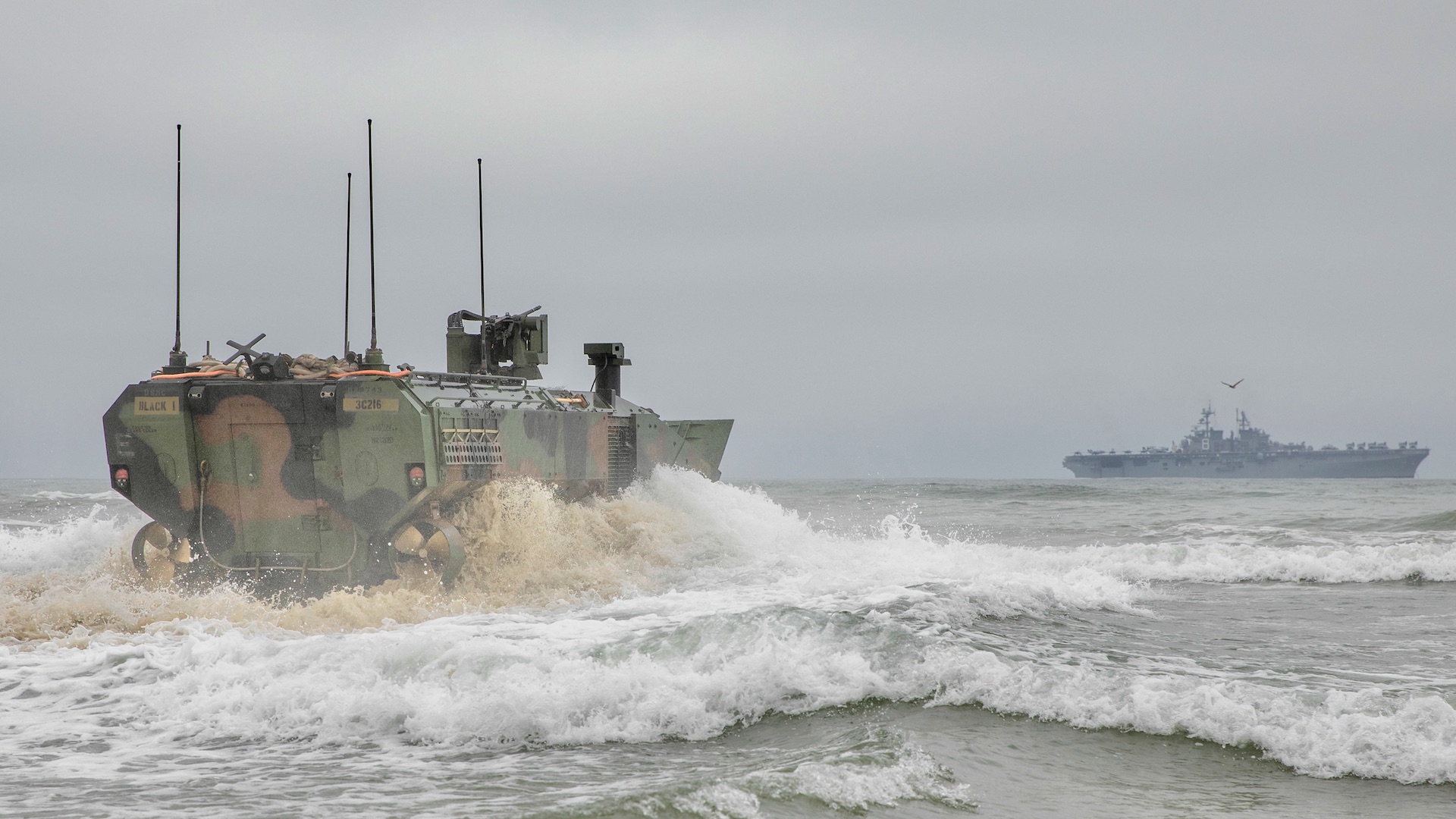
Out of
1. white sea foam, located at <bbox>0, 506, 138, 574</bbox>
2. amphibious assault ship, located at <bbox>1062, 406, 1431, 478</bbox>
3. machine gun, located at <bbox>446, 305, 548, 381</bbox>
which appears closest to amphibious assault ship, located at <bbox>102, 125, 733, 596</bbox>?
white sea foam, located at <bbox>0, 506, 138, 574</bbox>

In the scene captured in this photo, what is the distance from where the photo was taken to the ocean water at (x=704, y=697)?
5445 mm

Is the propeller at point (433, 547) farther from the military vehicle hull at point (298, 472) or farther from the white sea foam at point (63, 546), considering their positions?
the white sea foam at point (63, 546)

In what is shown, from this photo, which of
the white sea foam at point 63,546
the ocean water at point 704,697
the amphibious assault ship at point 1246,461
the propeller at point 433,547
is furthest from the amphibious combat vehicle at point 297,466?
the amphibious assault ship at point 1246,461

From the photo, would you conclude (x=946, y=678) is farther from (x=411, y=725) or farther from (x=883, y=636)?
(x=411, y=725)

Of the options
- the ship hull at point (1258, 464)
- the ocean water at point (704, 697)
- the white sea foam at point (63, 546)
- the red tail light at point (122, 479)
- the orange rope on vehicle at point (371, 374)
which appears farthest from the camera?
the ship hull at point (1258, 464)

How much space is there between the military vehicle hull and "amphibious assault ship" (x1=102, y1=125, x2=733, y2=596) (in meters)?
0.01

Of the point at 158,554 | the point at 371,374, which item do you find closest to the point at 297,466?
the point at 371,374

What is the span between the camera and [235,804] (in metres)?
5.10

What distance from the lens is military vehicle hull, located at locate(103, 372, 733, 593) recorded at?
1092 cm

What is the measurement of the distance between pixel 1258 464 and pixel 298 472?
9164cm

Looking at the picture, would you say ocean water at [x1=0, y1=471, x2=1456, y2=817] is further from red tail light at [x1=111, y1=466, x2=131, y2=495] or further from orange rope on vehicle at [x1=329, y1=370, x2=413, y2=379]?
orange rope on vehicle at [x1=329, y1=370, x2=413, y2=379]

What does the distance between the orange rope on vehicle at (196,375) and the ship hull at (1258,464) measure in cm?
8921

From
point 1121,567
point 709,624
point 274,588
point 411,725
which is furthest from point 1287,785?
point 1121,567

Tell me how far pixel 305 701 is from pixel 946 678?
3.76 metres
